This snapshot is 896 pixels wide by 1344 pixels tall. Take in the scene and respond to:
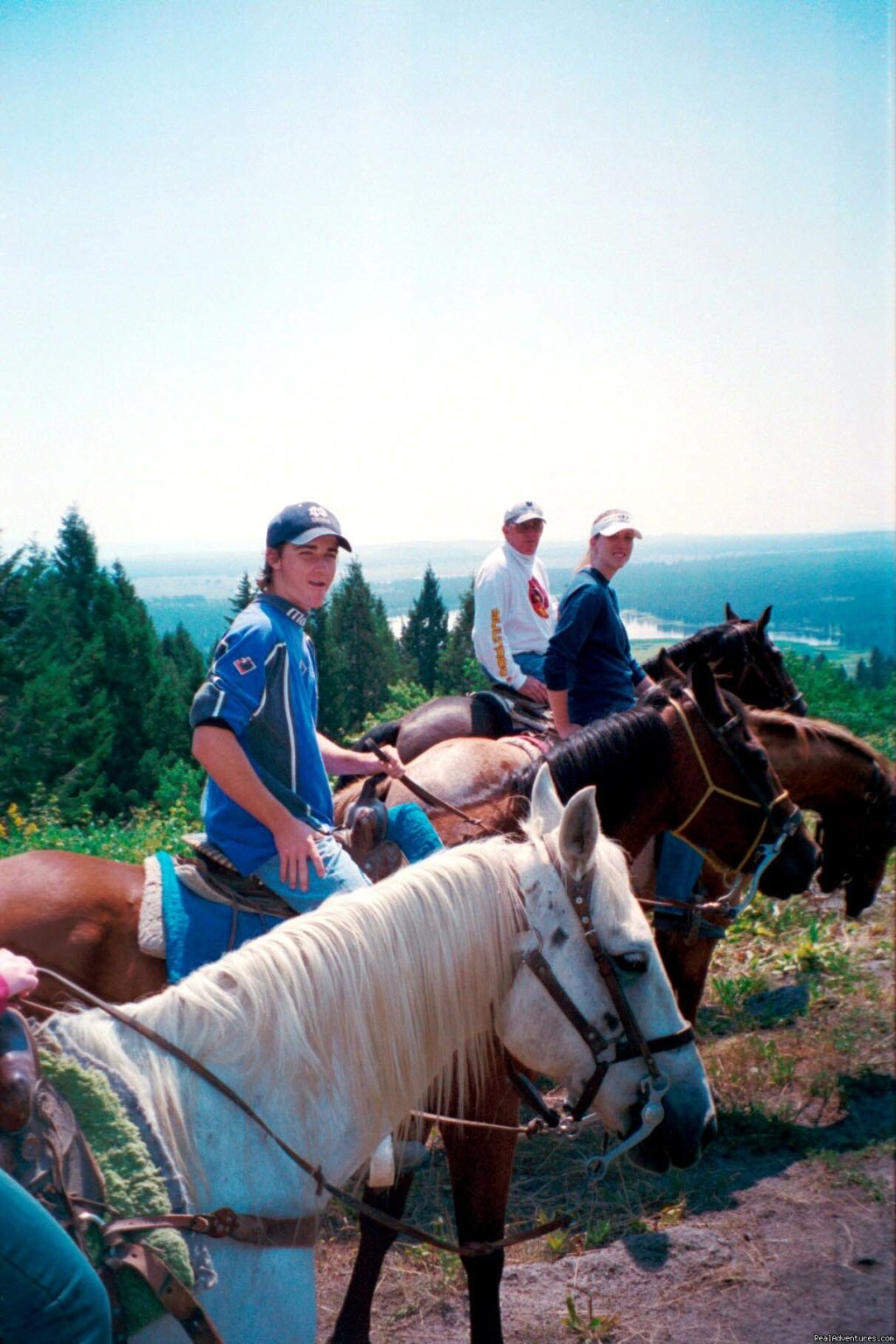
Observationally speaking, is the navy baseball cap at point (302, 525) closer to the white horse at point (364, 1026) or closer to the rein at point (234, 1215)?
the white horse at point (364, 1026)

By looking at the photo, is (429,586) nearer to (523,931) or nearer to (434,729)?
(434,729)

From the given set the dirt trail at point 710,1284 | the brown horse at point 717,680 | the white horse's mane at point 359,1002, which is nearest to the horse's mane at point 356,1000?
the white horse's mane at point 359,1002

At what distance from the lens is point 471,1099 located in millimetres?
3016

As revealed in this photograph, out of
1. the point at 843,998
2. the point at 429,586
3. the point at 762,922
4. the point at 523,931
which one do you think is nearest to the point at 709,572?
the point at 762,922

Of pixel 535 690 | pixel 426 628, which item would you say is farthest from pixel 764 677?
pixel 426 628

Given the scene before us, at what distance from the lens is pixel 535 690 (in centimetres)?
640

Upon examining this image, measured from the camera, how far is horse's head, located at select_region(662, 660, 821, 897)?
4.53 m

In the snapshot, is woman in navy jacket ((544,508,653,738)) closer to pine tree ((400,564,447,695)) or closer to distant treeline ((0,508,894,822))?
distant treeline ((0,508,894,822))

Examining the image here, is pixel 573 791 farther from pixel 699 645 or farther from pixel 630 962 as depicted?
pixel 699 645

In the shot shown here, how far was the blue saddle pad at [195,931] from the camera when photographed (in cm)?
338

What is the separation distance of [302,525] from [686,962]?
11.2 ft

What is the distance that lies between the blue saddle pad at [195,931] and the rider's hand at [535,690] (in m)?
3.27

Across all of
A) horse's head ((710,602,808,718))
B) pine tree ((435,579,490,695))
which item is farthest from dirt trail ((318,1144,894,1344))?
pine tree ((435,579,490,695))

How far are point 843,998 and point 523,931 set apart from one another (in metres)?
4.95
